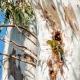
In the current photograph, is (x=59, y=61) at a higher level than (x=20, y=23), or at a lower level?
lower

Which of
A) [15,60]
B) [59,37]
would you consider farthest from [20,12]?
[59,37]

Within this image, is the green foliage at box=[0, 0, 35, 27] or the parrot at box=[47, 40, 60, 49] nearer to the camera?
the parrot at box=[47, 40, 60, 49]

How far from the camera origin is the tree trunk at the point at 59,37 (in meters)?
2.12

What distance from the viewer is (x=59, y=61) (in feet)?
7.14

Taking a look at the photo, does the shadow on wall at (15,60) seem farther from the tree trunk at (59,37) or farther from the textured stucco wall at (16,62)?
the tree trunk at (59,37)

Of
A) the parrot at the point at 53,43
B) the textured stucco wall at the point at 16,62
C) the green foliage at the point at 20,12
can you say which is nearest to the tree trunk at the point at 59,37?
the parrot at the point at 53,43

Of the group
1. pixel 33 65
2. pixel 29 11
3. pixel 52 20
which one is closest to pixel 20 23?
pixel 29 11

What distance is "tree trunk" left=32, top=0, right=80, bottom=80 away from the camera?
6.97 ft

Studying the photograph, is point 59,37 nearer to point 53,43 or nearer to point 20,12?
point 53,43

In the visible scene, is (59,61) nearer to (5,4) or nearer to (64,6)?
(64,6)

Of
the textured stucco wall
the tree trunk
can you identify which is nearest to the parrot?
the tree trunk

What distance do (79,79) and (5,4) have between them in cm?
203

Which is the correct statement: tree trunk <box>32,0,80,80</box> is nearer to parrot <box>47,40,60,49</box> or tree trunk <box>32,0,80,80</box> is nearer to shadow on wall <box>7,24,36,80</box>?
parrot <box>47,40,60,49</box>

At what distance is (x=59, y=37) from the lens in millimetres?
2221
